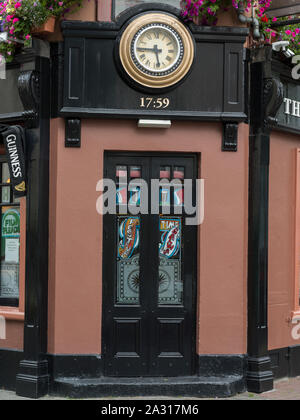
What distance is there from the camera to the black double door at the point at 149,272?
848 cm

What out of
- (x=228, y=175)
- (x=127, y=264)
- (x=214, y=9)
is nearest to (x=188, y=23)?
(x=214, y=9)

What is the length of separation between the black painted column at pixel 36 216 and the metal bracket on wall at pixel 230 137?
2178mm

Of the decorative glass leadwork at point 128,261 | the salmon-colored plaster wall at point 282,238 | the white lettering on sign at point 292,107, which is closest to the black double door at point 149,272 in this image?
the decorative glass leadwork at point 128,261

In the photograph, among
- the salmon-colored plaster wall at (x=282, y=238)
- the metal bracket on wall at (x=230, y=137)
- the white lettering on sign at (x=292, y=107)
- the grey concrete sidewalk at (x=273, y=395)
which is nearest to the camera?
the grey concrete sidewalk at (x=273, y=395)

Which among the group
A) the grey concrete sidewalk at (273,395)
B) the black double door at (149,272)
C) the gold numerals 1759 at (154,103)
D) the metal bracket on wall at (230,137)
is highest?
the gold numerals 1759 at (154,103)

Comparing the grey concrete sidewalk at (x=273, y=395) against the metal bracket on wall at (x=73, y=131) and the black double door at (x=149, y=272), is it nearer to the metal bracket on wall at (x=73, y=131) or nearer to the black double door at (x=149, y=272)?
the black double door at (x=149, y=272)

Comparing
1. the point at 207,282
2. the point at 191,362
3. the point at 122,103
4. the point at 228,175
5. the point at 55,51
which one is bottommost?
the point at 191,362

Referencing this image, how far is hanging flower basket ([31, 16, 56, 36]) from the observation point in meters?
8.23

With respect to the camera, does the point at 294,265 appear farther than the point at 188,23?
Yes

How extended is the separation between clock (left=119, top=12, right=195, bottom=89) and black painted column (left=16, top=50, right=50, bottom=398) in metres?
1.04

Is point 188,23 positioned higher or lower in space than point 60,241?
higher

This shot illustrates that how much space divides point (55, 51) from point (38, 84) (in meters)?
0.46

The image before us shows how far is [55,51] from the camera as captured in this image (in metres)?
8.46

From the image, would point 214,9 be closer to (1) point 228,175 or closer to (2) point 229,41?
(2) point 229,41
